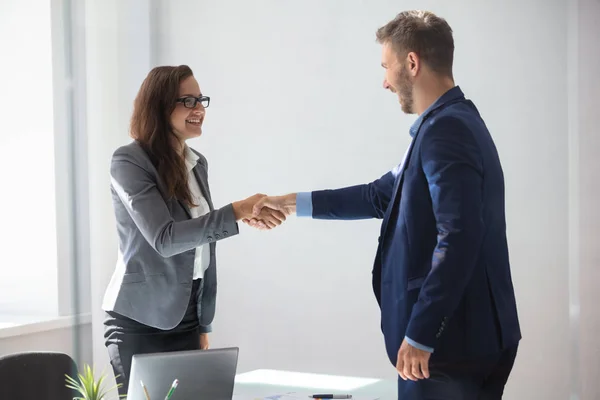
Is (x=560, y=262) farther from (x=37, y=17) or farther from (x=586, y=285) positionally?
(x=37, y=17)

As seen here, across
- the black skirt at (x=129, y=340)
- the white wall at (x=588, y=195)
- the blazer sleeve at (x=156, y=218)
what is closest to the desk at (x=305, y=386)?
the black skirt at (x=129, y=340)

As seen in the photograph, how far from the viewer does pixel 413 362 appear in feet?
6.08

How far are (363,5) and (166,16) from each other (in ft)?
5.24

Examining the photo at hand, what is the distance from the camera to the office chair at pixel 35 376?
246cm

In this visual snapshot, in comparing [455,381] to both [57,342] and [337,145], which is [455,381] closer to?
[337,145]

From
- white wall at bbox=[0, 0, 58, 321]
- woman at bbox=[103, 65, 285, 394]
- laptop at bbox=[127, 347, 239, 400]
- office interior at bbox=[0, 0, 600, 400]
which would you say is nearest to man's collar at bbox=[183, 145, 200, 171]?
woman at bbox=[103, 65, 285, 394]

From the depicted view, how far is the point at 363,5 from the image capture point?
4762mm

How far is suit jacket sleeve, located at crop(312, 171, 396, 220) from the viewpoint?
9.14ft

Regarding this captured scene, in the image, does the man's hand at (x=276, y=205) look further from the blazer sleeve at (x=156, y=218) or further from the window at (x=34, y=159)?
the window at (x=34, y=159)

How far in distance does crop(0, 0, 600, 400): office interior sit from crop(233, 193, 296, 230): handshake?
5.77 ft

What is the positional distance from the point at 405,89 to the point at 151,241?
105cm

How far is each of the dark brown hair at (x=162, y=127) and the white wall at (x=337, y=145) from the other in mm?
2138

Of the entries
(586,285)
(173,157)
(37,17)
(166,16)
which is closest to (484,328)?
(173,157)

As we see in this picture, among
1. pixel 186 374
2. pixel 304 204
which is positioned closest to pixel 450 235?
pixel 186 374
